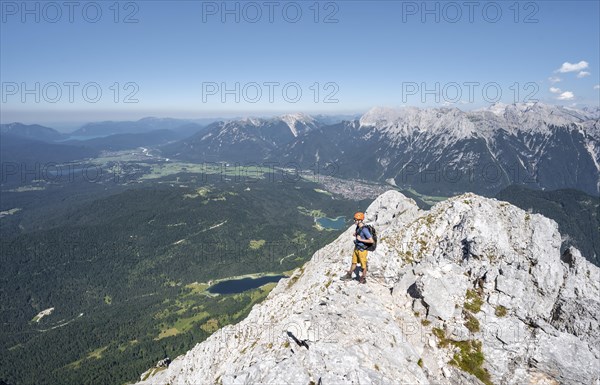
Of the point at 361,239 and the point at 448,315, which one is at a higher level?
the point at 361,239

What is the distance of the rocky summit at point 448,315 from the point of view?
106ft

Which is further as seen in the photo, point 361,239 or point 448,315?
point 448,315

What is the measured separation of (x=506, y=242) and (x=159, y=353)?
192 m

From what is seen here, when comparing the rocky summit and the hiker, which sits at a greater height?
the hiker

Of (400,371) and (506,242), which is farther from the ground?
(506,242)

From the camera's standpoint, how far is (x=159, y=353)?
187000 mm

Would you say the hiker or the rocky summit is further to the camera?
the hiker

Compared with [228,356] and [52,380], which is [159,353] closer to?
[52,380]

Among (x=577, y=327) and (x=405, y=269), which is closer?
(x=577, y=327)

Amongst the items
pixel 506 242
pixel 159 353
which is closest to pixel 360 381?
pixel 506 242

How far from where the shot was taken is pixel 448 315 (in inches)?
1522

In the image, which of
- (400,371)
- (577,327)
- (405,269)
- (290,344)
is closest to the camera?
(400,371)

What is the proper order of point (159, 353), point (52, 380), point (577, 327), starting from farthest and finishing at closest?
point (159, 353) → point (52, 380) → point (577, 327)

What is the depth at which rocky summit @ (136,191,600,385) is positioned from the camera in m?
32.4
